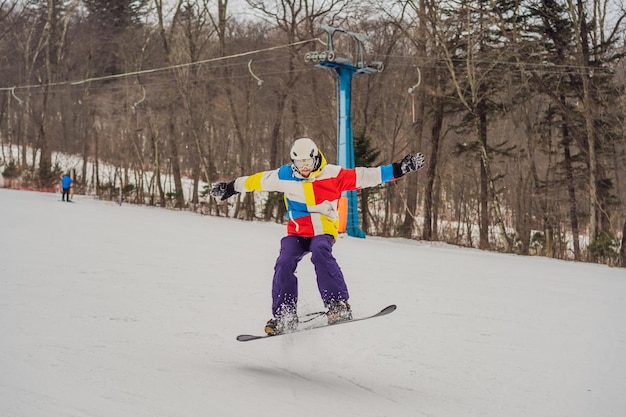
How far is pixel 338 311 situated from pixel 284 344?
3.09 ft

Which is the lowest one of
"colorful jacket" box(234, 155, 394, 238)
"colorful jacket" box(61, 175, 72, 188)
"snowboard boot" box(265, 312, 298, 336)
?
"snowboard boot" box(265, 312, 298, 336)

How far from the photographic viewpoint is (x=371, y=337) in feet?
20.2

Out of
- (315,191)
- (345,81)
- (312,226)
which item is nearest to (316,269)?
(312,226)

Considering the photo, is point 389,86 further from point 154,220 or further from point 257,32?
point 154,220

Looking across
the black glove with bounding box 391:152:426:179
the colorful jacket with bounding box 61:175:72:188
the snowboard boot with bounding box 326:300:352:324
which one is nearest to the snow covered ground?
the snowboard boot with bounding box 326:300:352:324

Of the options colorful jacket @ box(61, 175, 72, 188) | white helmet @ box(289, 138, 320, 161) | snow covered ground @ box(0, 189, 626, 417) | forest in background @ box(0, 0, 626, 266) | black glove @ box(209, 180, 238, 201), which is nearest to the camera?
snow covered ground @ box(0, 189, 626, 417)

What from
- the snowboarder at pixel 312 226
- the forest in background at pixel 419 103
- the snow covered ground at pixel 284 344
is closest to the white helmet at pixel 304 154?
→ the snowboarder at pixel 312 226

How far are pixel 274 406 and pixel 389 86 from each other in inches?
1008

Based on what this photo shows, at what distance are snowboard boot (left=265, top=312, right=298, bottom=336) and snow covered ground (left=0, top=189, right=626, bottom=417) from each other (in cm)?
29

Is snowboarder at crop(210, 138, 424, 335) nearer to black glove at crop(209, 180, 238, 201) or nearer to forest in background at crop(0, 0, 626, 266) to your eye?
black glove at crop(209, 180, 238, 201)

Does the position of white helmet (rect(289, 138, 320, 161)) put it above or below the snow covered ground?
above

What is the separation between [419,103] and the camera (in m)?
24.3

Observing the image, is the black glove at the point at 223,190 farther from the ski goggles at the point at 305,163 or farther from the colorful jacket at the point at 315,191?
the ski goggles at the point at 305,163

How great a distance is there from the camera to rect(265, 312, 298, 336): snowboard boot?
A: 523 centimetres
